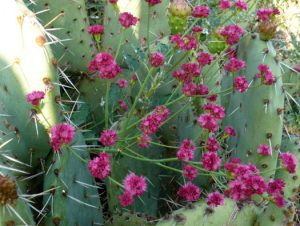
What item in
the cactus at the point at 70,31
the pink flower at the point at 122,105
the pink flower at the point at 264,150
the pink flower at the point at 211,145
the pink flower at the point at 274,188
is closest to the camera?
the pink flower at the point at 274,188

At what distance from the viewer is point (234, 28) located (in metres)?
1.75

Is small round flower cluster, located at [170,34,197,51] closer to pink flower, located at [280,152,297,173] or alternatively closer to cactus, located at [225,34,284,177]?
cactus, located at [225,34,284,177]

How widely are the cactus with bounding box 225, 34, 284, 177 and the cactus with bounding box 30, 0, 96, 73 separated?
0.73m

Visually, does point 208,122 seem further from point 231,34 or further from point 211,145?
point 231,34

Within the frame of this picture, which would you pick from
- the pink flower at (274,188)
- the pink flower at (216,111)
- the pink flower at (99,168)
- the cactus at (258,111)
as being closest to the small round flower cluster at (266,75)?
the cactus at (258,111)

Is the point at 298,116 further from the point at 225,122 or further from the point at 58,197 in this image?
the point at 58,197

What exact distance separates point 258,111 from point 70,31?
0.95 m

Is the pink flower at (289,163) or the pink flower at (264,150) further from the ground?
the pink flower at (289,163)

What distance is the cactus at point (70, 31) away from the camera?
7.40ft

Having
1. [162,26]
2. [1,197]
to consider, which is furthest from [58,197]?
[162,26]

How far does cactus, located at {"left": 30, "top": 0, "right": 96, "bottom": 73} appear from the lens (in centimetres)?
226

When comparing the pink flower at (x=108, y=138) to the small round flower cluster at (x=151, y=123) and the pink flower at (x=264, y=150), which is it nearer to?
the small round flower cluster at (x=151, y=123)

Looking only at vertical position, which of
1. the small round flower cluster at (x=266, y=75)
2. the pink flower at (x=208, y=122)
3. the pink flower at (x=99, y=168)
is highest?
the small round flower cluster at (x=266, y=75)

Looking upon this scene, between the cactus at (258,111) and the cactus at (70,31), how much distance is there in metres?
0.73
